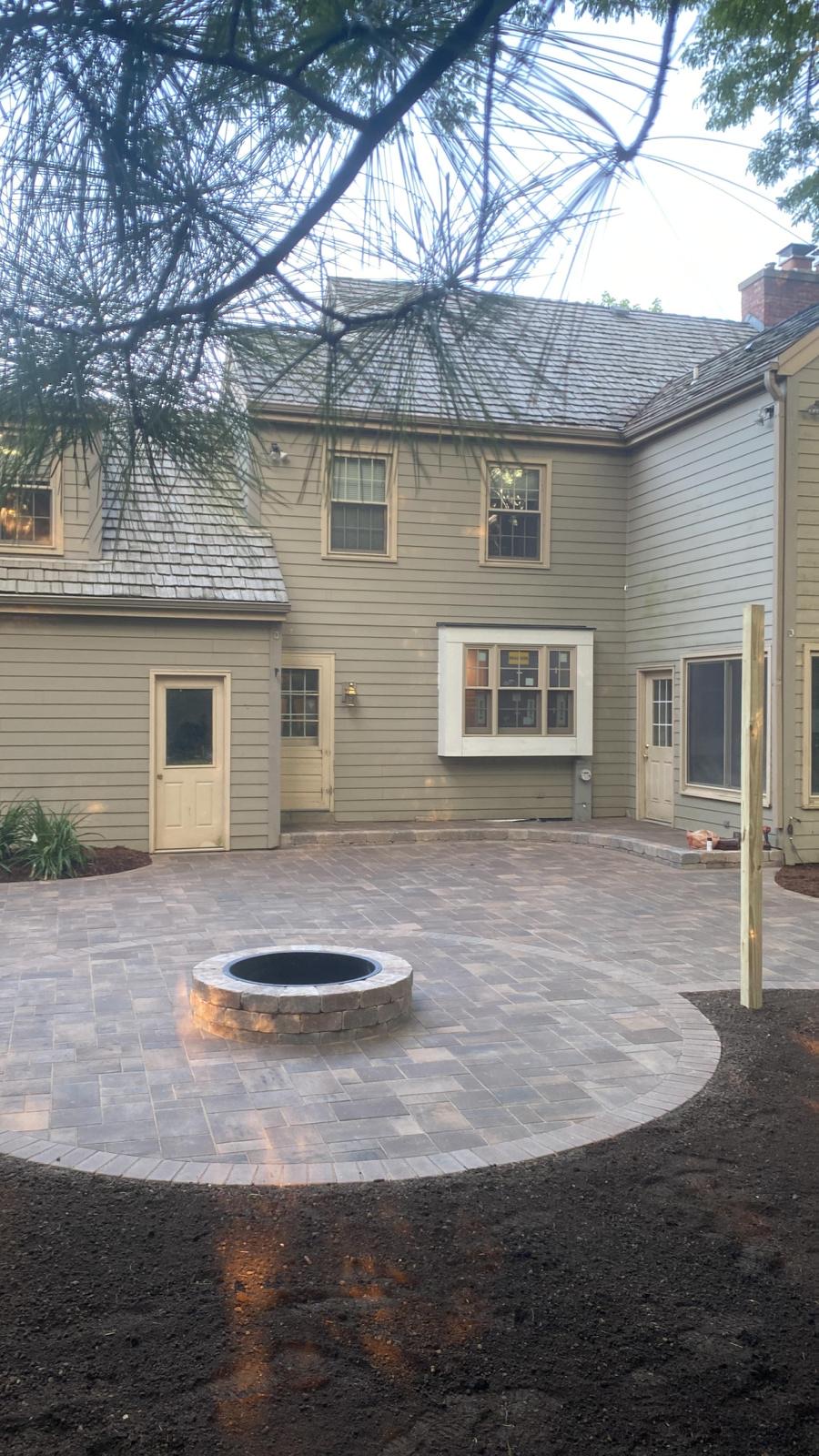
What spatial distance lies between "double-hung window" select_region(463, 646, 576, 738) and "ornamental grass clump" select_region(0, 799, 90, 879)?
5381mm

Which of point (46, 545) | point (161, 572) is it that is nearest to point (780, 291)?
point (161, 572)

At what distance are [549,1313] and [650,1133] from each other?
4.78 ft

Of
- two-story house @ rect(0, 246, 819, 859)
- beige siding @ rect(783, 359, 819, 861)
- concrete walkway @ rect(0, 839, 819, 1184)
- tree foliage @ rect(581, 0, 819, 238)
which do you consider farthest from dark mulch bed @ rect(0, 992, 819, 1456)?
beige siding @ rect(783, 359, 819, 861)

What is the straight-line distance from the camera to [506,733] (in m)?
14.4

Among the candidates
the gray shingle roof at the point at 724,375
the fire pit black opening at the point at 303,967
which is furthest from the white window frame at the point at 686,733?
the fire pit black opening at the point at 303,967

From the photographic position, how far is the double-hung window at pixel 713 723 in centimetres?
1242

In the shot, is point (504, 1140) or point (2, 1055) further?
point (2, 1055)

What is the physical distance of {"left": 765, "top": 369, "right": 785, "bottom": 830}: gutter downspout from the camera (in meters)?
11.2

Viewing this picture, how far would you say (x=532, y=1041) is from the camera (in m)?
5.53

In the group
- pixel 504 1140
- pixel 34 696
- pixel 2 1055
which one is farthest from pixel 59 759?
pixel 504 1140

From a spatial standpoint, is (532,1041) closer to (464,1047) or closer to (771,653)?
(464,1047)

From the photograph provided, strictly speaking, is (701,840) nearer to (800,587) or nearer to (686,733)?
(686,733)

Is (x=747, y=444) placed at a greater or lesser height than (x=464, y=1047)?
greater

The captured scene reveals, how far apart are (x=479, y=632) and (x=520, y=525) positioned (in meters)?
1.70
